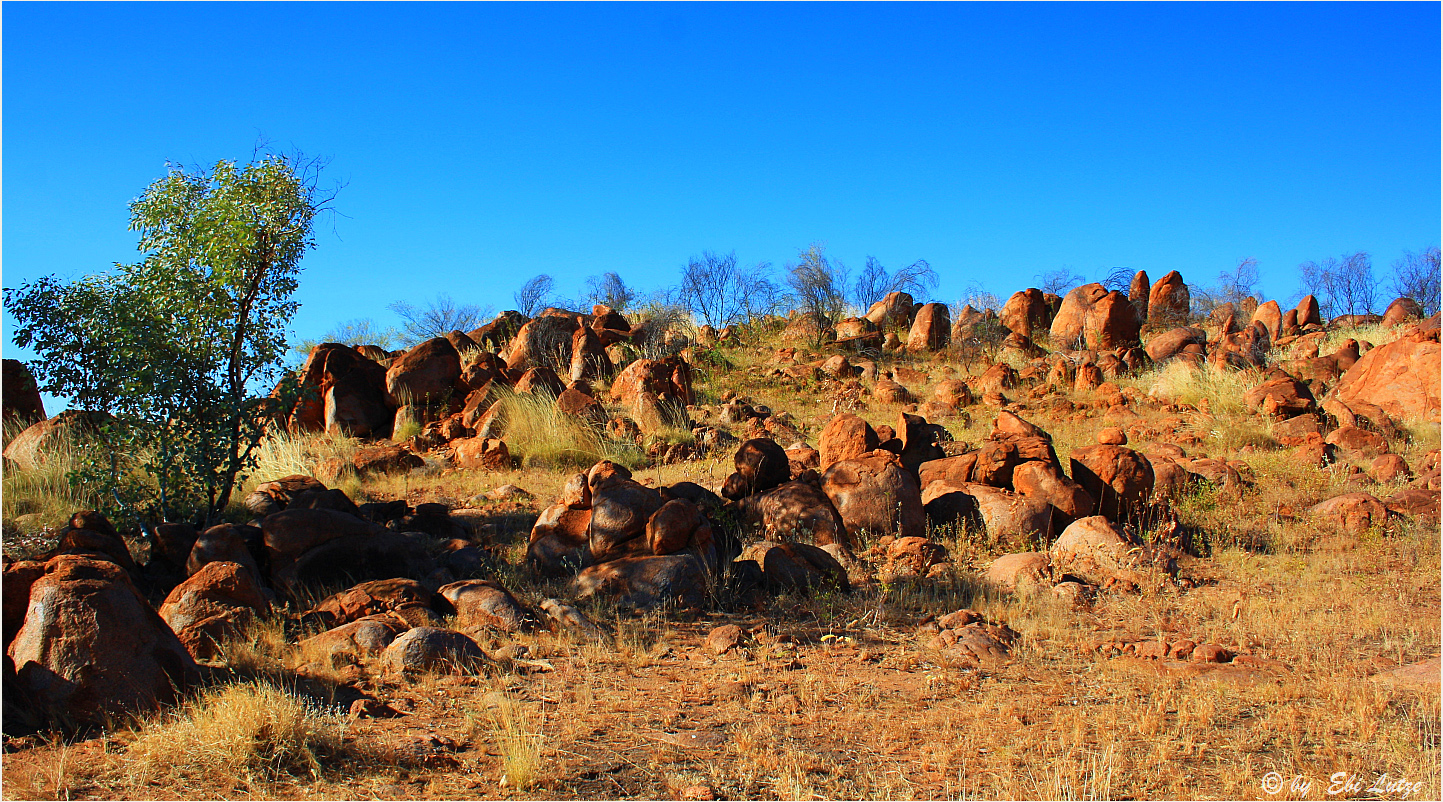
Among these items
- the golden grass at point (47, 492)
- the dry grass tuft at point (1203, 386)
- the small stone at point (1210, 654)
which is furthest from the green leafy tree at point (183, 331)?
the dry grass tuft at point (1203, 386)

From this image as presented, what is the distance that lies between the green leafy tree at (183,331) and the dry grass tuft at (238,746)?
183 inches

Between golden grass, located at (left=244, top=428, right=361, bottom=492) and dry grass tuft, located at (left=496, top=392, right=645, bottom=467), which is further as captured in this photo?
dry grass tuft, located at (left=496, top=392, right=645, bottom=467)

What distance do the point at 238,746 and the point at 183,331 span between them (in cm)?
550

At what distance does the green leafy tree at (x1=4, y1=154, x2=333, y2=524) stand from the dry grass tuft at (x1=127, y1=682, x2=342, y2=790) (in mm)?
4659

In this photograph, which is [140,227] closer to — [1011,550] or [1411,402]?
[1011,550]

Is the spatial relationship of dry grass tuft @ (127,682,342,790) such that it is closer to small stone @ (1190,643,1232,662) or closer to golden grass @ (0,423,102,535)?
small stone @ (1190,643,1232,662)

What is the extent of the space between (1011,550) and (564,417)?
6.77 m

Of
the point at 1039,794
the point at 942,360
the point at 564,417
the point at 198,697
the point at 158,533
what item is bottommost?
the point at 1039,794

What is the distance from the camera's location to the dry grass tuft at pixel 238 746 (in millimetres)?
3891

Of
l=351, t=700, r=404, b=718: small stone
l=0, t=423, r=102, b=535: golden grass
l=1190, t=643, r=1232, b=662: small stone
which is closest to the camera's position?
l=351, t=700, r=404, b=718: small stone

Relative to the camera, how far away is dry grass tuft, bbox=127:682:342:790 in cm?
389

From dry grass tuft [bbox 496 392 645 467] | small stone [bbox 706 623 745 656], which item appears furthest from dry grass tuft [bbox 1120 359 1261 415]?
small stone [bbox 706 623 745 656]

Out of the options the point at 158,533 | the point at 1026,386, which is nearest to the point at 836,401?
the point at 1026,386

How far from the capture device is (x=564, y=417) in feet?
42.7
